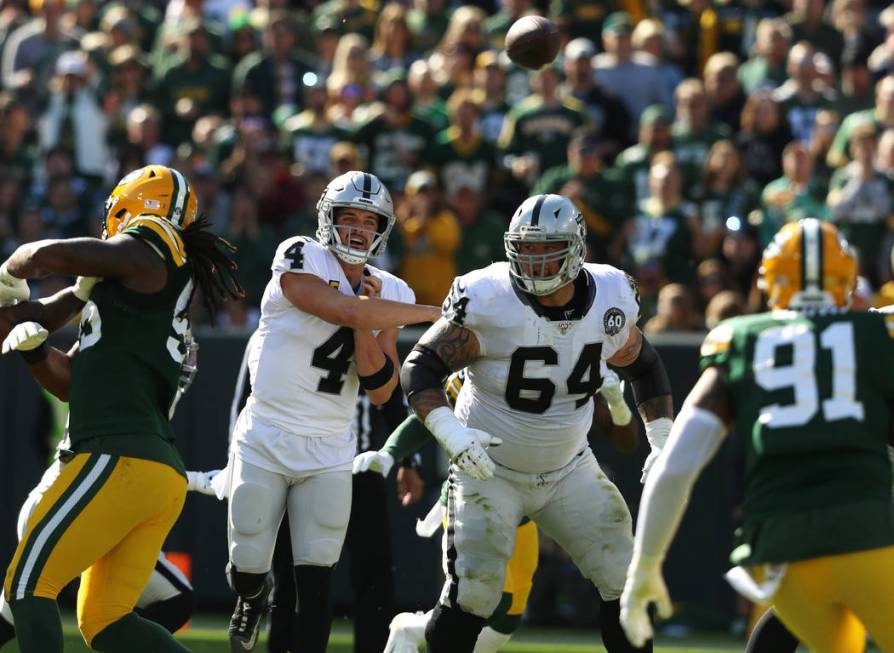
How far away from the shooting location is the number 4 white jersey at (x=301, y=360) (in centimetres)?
600

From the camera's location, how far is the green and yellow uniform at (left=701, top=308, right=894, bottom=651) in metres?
4.20

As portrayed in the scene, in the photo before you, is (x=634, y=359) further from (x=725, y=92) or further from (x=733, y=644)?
(x=725, y=92)

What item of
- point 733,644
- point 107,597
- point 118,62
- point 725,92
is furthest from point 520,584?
point 118,62

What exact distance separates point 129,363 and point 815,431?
87.5 inches

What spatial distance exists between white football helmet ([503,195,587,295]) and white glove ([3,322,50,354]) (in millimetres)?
1581

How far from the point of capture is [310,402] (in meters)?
6.02

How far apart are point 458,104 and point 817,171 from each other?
7.59 feet

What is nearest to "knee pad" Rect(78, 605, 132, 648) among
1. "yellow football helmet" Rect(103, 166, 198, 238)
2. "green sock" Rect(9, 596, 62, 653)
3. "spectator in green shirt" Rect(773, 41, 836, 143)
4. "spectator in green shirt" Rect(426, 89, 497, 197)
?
"green sock" Rect(9, 596, 62, 653)

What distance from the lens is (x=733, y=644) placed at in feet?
28.1

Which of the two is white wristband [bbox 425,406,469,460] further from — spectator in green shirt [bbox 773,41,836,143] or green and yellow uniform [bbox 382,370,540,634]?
spectator in green shirt [bbox 773,41,836,143]

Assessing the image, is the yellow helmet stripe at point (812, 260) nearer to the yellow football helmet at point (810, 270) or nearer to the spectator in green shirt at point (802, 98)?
the yellow football helmet at point (810, 270)

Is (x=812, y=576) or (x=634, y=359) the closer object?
(x=812, y=576)

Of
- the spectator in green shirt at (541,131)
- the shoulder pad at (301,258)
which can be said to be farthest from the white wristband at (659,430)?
the spectator in green shirt at (541,131)

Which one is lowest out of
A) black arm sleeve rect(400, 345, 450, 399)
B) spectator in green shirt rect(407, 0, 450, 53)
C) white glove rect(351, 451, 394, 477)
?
white glove rect(351, 451, 394, 477)
